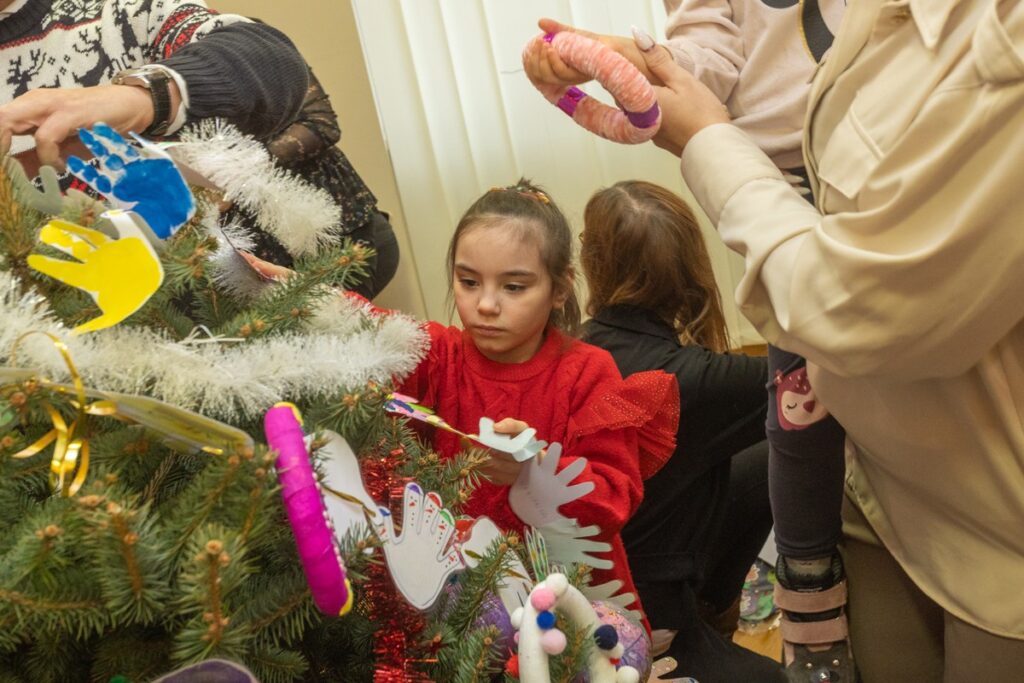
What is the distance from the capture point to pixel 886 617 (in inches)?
48.4

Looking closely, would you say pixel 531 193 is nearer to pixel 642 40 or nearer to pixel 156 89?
pixel 642 40

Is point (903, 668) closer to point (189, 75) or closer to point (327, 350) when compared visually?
point (327, 350)

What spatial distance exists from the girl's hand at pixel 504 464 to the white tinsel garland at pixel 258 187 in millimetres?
312

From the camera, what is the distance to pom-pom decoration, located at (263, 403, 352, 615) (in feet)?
2.02

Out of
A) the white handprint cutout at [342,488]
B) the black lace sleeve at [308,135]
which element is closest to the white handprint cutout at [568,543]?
the white handprint cutout at [342,488]

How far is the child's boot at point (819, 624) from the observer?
1.28 metres

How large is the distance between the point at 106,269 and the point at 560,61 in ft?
1.94

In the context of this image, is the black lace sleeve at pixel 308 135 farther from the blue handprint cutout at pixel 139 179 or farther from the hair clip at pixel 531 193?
the blue handprint cutout at pixel 139 179

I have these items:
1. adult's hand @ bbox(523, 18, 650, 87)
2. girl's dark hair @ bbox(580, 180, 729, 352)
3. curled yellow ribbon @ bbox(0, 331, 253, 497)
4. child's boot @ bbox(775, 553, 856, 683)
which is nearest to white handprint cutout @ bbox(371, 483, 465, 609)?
curled yellow ribbon @ bbox(0, 331, 253, 497)

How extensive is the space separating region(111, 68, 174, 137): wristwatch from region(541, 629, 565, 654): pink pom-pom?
59 centimetres

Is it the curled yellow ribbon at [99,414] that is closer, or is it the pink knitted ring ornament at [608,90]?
the curled yellow ribbon at [99,414]

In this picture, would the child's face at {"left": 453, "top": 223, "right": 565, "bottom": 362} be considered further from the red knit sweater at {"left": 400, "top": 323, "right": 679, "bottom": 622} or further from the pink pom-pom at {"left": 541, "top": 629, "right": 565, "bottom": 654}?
the pink pom-pom at {"left": 541, "top": 629, "right": 565, "bottom": 654}

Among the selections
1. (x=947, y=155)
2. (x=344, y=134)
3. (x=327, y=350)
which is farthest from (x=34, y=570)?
(x=344, y=134)

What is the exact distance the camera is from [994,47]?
0.73 meters
